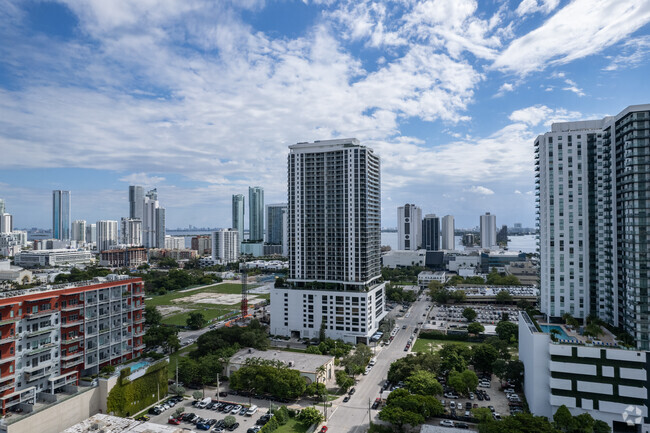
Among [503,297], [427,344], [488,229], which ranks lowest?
[427,344]

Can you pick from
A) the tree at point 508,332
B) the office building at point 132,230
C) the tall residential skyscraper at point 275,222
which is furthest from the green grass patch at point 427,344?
the office building at point 132,230

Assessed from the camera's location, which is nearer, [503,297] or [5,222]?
[503,297]

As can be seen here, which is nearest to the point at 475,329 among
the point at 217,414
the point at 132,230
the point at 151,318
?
the point at 217,414

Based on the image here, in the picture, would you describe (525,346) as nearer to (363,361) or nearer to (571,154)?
(363,361)

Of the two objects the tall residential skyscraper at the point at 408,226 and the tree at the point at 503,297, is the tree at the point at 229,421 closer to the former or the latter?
the tree at the point at 503,297

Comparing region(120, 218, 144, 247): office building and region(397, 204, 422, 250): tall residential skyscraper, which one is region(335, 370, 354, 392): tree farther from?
region(120, 218, 144, 247): office building

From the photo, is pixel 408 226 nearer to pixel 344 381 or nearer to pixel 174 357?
pixel 174 357

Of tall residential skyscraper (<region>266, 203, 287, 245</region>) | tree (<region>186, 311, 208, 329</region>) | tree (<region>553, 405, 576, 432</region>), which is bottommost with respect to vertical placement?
tree (<region>186, 311, 208, 329</region>)

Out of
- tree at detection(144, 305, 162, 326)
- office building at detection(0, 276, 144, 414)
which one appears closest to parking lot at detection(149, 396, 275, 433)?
office building at detection(0, 276, 144, 414)
